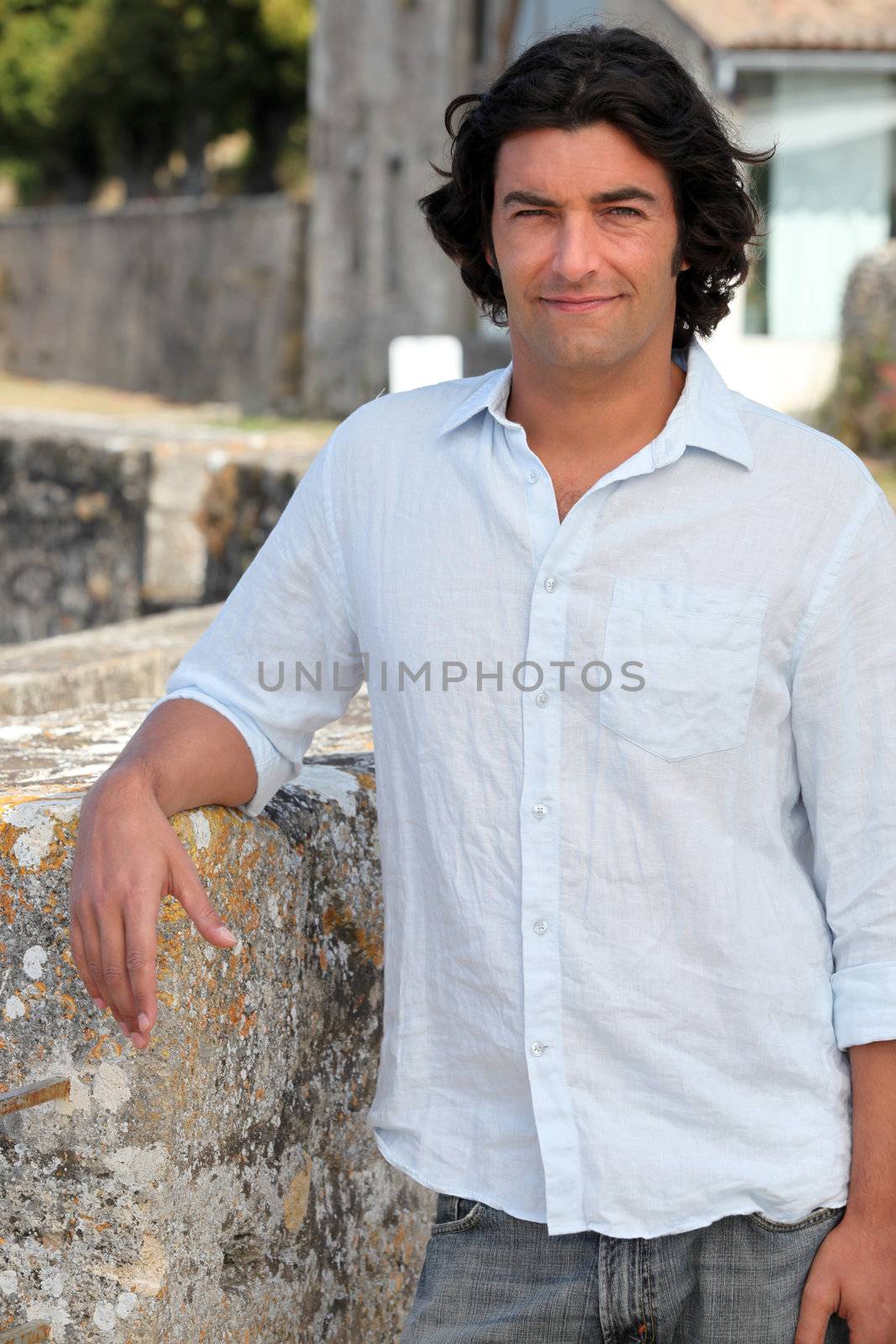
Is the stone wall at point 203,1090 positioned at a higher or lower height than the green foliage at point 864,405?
lower

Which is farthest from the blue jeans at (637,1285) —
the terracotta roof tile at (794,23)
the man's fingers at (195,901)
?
the terracotta roof tile at (794,23)

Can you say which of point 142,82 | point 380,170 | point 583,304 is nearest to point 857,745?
point 583,304

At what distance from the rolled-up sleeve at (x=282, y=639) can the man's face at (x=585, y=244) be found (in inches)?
12.0

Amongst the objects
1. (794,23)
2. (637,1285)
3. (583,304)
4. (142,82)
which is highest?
(142,82)

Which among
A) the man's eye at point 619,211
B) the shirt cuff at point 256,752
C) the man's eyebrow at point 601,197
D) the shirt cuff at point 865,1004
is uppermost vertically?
the man's eyebrow at point 601,197

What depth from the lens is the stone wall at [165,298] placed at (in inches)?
688

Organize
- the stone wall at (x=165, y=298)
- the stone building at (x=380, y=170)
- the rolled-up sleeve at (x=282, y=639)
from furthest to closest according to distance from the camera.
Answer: the stone wall at (x=165, y=298) < the stone building at (x=380, y=170) < the rolled-up sleeve at (x=282, y=639)

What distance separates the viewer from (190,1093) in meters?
1.82

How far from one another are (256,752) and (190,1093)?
38cm

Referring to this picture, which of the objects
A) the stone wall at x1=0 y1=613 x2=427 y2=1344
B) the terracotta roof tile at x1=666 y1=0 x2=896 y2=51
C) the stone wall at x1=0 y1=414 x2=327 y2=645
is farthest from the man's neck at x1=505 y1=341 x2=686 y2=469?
the terracotta roof tile at x1=666 y1=0 x2=896 y2=51

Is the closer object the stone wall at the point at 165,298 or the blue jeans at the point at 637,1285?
the blue jeans at the point at 637,1285

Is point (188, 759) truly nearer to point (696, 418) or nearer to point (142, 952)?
point (142, 952)

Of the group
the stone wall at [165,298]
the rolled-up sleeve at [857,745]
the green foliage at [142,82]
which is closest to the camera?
the rolled-up sleeve at [857,745]

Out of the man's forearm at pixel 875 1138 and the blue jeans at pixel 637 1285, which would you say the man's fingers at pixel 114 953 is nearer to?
the blue jeans at pixel 637 1285
